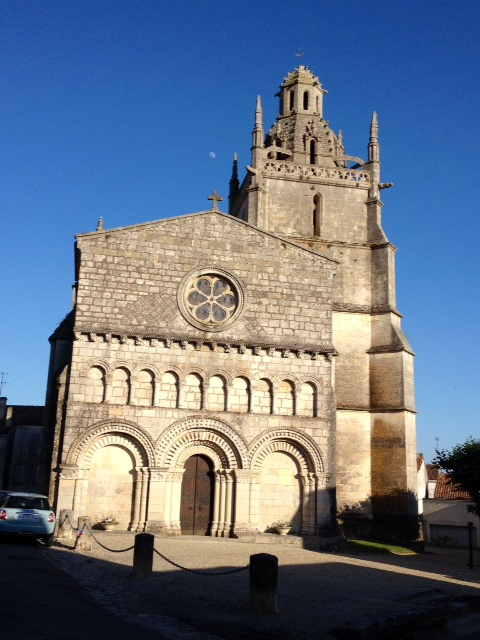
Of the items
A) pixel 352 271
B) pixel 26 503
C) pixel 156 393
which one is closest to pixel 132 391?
pixel 156 393

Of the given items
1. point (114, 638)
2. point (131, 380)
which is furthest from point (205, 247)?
point (114, 638)

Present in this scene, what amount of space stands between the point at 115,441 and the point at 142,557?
9.45 metres

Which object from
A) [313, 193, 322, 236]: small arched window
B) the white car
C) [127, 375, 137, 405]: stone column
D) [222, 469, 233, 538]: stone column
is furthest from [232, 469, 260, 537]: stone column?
[313, 193, 322, 236]: small arched window

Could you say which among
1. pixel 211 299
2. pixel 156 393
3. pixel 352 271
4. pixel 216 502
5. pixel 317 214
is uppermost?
pixel 317 214

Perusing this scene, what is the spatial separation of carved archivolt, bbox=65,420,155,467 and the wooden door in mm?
1562

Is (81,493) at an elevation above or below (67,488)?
below

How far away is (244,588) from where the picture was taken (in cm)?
1263

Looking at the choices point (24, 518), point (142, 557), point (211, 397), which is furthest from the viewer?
point (211, 397)

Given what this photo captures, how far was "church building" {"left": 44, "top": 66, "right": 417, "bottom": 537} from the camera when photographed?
72.4 feet

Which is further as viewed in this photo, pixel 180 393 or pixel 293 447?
pixel 293 447

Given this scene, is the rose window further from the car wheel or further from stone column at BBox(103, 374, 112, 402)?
the car wheel

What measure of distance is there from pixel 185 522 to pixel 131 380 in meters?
4.96

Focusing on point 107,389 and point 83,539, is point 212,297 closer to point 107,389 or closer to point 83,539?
point 107,389

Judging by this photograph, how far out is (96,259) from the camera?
23188 millimetres
